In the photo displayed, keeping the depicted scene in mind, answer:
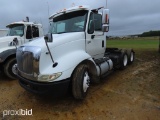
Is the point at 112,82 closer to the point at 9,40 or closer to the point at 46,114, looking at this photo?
the point at 46,114

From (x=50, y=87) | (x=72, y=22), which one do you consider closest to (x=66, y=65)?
(x=50, y=87)

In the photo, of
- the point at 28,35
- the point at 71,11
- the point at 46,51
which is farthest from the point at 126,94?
the point at 28,35

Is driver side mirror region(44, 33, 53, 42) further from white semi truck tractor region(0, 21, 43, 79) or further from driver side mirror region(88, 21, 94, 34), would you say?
white semi truck tractor region(0, 21, 43, 79)

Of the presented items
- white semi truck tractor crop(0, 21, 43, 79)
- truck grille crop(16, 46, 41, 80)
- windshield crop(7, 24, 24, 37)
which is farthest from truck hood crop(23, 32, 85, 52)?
windshield crop(7, 24, 24, 37)

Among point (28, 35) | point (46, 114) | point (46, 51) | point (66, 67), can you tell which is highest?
point (28, 35)

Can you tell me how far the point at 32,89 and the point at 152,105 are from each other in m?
3.28

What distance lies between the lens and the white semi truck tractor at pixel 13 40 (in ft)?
22.8

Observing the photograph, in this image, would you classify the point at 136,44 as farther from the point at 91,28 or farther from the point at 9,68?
the point at 9,68

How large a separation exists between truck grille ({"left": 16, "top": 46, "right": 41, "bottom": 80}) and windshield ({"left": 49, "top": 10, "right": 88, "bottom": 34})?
163 cm

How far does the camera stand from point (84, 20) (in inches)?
210

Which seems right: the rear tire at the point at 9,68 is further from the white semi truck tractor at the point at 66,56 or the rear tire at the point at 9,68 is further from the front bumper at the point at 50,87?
the front bumper at the point at 50,87

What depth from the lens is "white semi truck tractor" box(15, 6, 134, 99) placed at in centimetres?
407

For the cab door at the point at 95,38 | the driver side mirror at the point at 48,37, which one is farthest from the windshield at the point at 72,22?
the driver side mirror at the point at 48,37

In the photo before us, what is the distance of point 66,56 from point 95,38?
1.76 meters
